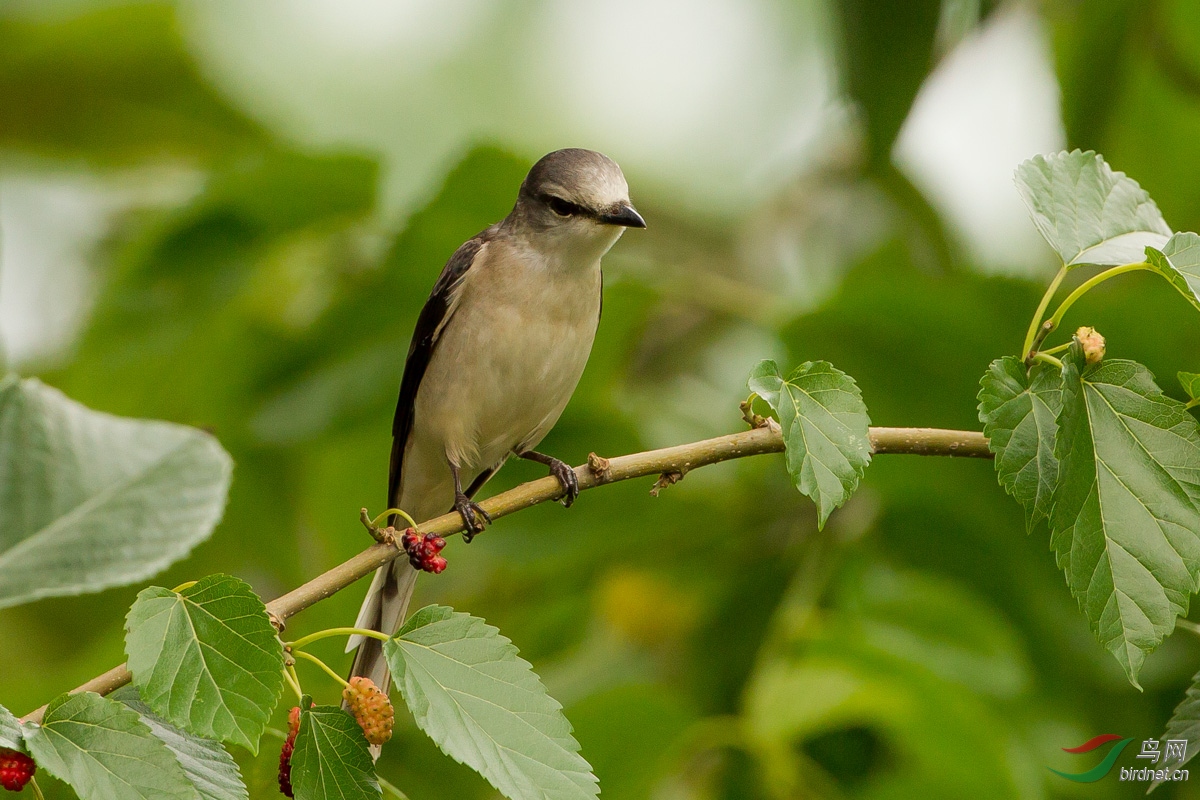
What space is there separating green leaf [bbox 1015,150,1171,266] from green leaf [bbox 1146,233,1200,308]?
0.08 metres

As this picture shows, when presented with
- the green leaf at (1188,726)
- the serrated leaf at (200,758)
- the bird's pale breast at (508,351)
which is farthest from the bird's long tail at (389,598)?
the green leaf at (1188,726)

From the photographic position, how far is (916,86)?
303 centimetres

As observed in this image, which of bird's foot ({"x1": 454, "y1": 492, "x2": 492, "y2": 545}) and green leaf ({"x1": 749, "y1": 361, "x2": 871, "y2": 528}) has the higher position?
green leaf ({"x1": 749, "y1": 361, "x2": 871, "y2": 528})

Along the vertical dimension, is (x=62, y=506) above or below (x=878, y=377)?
above

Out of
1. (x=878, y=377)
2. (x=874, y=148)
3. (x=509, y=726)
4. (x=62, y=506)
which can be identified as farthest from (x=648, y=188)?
(x=509, y=726)

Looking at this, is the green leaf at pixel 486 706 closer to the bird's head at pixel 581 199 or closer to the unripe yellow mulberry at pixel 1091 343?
the unripe yellow mulberry at pixel 1091 343

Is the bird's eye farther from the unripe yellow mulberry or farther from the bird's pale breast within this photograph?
the unripe yellow mulberry

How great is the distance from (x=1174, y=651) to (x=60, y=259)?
569 cm

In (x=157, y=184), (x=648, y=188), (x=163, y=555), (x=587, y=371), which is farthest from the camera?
(x=648, y=188)

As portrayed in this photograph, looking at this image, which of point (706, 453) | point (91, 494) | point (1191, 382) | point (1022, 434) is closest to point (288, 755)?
point (706, 453)

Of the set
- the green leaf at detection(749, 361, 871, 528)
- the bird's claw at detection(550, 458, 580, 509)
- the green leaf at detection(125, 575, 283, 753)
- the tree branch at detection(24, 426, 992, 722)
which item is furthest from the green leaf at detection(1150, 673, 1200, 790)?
the green leaf at detection(125, 575, 283, 753)

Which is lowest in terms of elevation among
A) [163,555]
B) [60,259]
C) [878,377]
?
[878,377]

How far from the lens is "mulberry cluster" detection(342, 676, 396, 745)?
1.69 meters

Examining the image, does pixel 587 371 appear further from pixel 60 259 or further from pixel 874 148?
pixel 60 259
